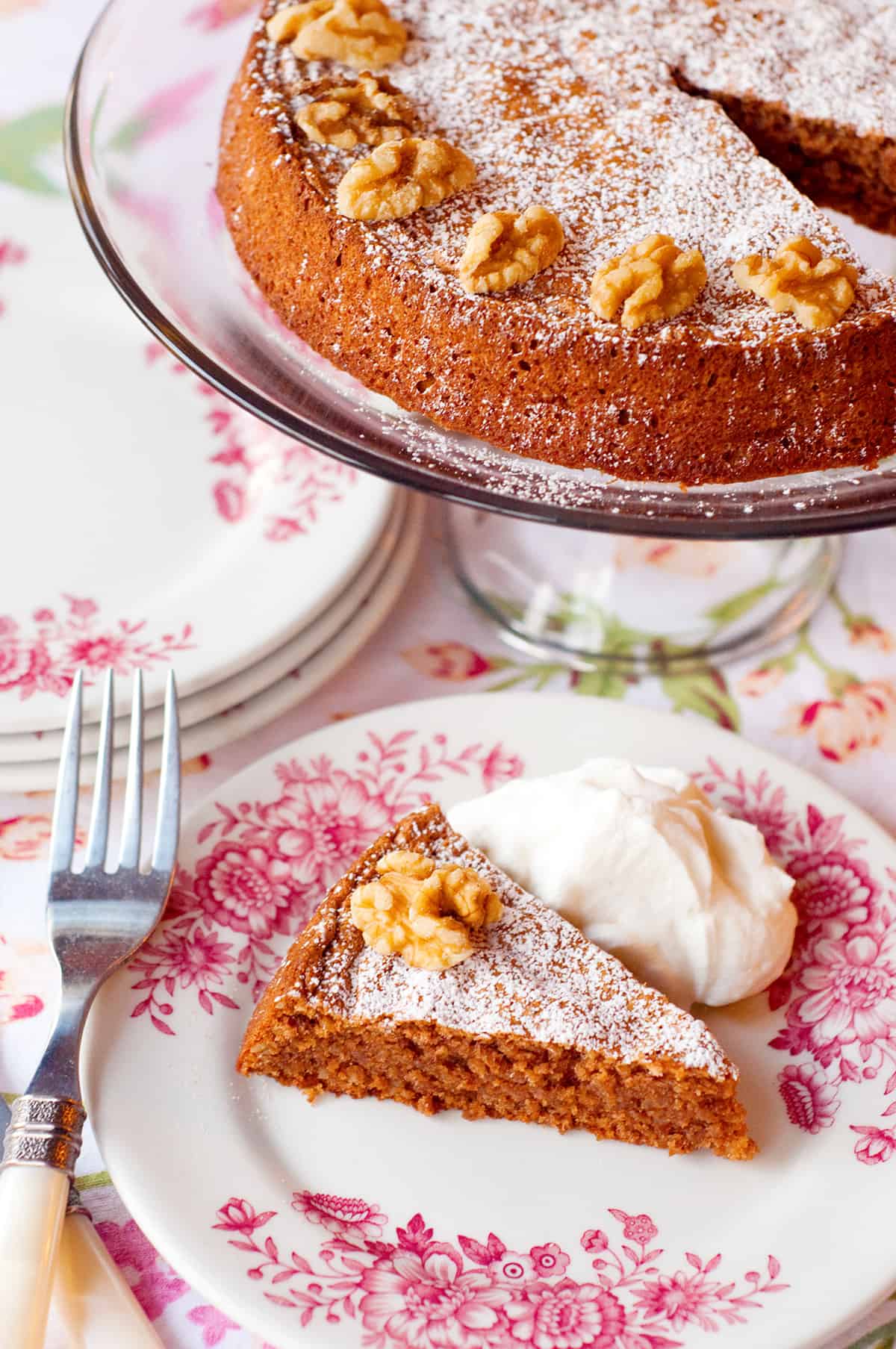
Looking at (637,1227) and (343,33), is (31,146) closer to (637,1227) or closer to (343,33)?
(343,33)

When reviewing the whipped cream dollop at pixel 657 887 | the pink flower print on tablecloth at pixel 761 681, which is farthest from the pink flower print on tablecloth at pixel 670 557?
the whipped cream dollop at pixel 657 887

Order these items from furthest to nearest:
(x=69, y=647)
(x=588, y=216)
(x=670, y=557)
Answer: (x=670, y=557)
(x=69, y=647)
(x=588, y=216)

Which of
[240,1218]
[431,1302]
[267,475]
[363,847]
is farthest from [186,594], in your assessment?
[431,1302]

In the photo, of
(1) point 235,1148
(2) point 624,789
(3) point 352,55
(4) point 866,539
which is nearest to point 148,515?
(3) point 352,55

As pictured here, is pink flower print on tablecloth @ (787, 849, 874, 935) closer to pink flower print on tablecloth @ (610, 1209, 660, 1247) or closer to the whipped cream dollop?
the whipped cream dollop

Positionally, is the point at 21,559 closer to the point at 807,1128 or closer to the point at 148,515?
the point at 148,515

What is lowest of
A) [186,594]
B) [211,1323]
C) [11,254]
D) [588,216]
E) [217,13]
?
[211,1323]
